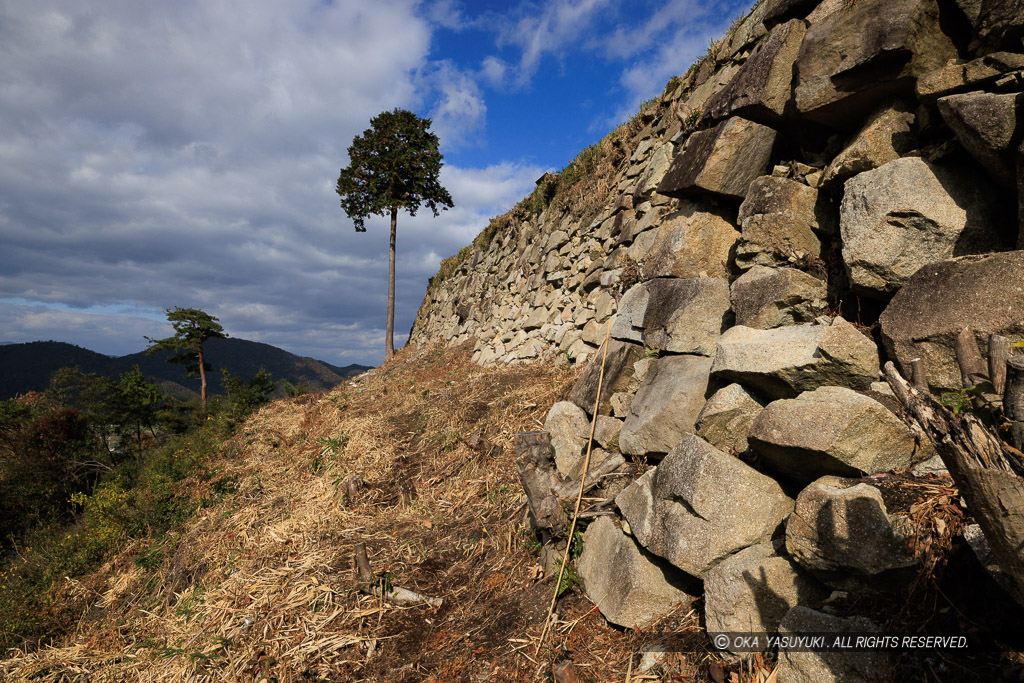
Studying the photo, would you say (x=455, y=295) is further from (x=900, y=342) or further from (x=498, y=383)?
(x=900, y=342)

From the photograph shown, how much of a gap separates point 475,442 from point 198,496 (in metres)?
5.30

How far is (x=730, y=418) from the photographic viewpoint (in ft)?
11.5

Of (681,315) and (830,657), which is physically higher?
(681,315)

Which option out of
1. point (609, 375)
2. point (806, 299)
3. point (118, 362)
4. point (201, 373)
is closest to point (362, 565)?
point (609, 375)

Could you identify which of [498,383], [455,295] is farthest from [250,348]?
[498,383]

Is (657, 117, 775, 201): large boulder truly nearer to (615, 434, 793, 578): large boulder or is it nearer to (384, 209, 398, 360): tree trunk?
(615, 434, 793, 578): large boulder

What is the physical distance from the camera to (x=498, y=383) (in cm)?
884

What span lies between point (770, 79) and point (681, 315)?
256 cm

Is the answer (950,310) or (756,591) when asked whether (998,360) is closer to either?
(950,310)

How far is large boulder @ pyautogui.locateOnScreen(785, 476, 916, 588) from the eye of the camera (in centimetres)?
235

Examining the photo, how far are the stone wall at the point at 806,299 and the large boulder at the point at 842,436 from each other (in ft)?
0.04

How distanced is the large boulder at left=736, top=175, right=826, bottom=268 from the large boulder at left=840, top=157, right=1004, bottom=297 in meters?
0.61

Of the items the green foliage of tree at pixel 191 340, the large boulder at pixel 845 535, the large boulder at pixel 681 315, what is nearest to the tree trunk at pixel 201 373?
the green foliage of tree at pixel 191 340

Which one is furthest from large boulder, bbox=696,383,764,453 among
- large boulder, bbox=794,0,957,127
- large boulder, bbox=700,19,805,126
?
large boulder, bbox=700,19,805,126
